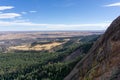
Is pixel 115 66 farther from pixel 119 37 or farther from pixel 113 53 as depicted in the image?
pixel 119 37

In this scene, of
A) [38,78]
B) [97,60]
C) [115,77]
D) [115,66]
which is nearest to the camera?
[115,77]

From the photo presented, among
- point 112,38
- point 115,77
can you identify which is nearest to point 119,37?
point 112,38

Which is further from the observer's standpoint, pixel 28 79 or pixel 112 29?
pixel 28 79

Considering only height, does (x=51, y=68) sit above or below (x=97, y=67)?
below

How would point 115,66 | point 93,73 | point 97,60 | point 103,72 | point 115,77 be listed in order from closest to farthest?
1. point 115,77
2. point 115,66
3. point 103,72
4. point 93,73
5. point 97,60

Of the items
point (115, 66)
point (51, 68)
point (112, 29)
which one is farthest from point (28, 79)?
point (115, 66)

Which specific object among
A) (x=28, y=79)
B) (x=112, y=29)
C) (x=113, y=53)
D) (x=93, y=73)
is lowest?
(x=28, y=79)

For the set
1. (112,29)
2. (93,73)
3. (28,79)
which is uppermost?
(112,29)

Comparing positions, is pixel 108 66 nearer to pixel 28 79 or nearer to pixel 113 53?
pixel 113 53

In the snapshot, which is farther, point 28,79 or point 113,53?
point 28,79
